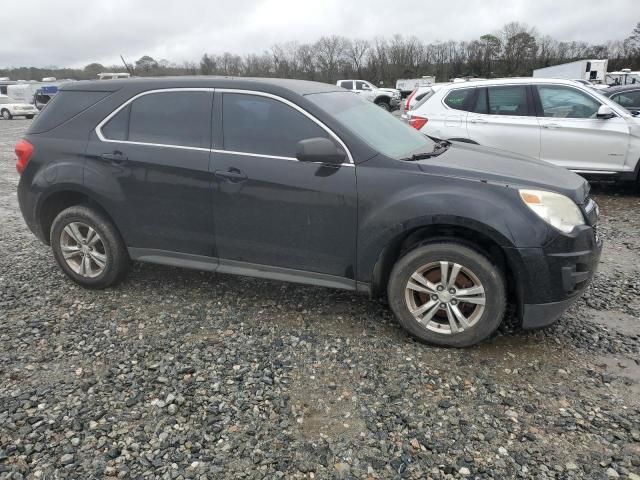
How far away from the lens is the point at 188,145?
366 centimetres

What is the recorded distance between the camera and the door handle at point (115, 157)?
3.80m

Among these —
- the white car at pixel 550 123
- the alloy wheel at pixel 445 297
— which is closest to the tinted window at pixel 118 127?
the alloy wheel at pixel 445 297

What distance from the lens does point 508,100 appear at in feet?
23.5

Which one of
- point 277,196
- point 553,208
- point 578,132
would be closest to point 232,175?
point 277,196

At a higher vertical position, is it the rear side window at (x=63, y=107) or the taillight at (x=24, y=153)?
the rear side window at (x=63, y=107)

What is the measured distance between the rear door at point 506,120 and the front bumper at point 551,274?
4360mm

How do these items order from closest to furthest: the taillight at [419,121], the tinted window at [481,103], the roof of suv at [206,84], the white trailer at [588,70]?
the roof of suv at [206,84], the tinted window at [481,103], the taillight at [419,121], the white trailer at [588,70]

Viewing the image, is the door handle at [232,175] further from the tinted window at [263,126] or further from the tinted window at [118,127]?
the tinted window at [118,127]

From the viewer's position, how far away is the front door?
3312mm

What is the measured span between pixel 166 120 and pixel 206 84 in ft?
1.39

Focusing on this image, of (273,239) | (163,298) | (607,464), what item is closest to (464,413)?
(607,464)

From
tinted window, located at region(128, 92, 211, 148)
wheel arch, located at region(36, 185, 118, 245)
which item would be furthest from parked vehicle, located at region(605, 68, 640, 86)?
wheel arch, located at region(36, 185, 118, 245)

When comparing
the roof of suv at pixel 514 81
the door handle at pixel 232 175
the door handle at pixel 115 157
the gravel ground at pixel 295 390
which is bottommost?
the gravel ground at pixel 295 390

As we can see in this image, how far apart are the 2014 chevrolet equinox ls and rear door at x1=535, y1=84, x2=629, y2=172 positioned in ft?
12.1
